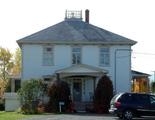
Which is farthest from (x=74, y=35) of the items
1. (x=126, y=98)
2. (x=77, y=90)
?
(x=126, y=98)

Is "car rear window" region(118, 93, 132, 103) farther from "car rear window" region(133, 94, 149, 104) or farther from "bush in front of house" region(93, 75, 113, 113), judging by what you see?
"bush in front of house" region(93, 75, 113, 113)

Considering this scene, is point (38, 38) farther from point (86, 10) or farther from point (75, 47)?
point (86, 10)

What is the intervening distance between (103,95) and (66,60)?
719 centimetres

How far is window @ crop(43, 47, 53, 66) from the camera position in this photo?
54.4 metres

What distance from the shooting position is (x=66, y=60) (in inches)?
2140

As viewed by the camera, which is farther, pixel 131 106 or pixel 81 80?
pixel 81 80

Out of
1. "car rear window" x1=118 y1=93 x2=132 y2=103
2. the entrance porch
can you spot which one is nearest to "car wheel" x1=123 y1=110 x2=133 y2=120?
"car rear window" x1=118 y1=93 x2=132 y2=103

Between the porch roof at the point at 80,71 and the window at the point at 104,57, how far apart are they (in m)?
2.10

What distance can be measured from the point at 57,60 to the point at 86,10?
884 cm

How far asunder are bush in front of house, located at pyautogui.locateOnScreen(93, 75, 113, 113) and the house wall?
210 inches

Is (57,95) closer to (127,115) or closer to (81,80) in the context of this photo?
(81,80)

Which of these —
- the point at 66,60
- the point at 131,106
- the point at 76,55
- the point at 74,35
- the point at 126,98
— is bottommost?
the point at 131,106

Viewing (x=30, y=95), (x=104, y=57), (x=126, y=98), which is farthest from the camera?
(x=104, y=57)

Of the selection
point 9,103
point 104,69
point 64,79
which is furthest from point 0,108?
point 104,69
